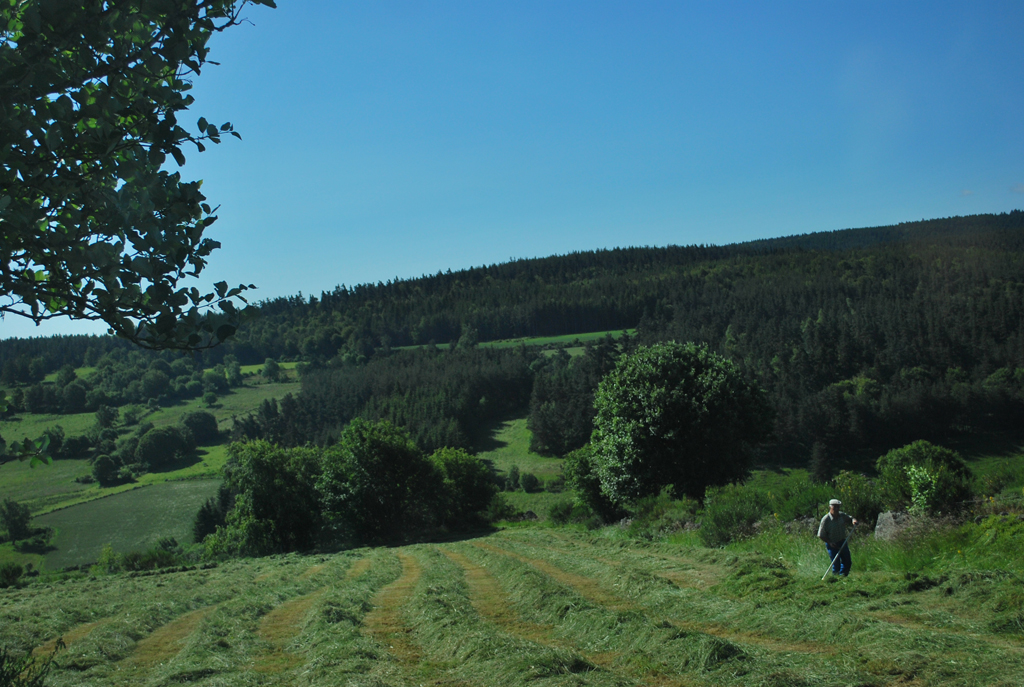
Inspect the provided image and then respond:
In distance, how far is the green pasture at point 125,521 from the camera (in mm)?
72250

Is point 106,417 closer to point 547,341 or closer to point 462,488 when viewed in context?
point 547,341

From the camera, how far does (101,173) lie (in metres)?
4.71

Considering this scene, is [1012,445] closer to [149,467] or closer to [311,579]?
[311,579]

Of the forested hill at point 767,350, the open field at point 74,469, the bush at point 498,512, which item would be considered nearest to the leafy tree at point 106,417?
the open field at point 74,469

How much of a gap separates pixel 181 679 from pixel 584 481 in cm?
3322

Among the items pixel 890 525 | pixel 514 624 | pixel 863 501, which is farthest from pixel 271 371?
pixel 890 525

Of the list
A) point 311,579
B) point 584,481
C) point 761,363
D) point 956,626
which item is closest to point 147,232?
Answer: point 956,626

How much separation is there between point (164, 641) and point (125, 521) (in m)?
88.2

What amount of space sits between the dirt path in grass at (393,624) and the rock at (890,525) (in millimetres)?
9656

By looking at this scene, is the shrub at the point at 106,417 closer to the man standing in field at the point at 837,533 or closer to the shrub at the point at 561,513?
the shrub at the point at 561,513

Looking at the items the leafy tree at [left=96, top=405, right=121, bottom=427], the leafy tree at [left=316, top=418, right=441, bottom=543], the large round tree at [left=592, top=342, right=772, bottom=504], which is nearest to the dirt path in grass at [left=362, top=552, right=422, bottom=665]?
the large round tree at [left=592, top=342, right=772, bottom=504]

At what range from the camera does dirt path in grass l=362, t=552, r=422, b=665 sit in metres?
8.16

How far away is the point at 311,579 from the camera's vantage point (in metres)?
18.1

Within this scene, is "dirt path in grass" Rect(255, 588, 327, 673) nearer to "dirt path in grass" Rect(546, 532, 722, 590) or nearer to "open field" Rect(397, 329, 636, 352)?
"dirt path in grass" Rect(546, 532, 722, 590)
